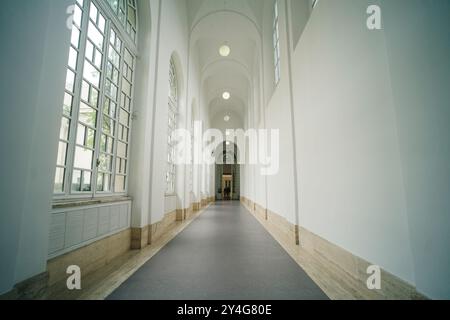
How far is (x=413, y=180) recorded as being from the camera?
61.2 inches

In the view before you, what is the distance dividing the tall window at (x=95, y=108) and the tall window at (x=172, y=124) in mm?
2716

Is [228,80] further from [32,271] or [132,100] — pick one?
[32,271]

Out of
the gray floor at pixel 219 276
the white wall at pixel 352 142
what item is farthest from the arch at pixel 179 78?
the gray floor at pixel 219 276

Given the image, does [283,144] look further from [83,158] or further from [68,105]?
[68,105]

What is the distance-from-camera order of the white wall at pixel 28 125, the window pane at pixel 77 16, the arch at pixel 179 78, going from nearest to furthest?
1. the white wall at pixel 28 125
2. the window pane at pixel 77 16
3. the arch at pixel 179 78

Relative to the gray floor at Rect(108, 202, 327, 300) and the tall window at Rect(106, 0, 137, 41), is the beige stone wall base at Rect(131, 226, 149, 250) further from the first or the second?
the tall window at Rect(106, 0, 137, 41)

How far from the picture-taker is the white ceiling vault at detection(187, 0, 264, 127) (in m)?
8.27

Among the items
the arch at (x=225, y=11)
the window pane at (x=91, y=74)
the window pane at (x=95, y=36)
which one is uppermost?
the arch at (x=225, y=11)

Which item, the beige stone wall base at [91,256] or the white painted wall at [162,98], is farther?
the white painted wall at [162,98]

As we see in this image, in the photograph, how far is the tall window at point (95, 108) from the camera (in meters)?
2.62

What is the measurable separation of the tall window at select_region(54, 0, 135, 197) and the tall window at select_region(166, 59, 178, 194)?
272 centimetres

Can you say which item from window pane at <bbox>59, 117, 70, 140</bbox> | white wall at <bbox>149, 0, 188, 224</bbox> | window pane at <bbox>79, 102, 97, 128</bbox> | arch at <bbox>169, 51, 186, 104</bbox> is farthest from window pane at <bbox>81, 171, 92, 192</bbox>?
arch at <bbox>169, 51, 186, 104</bbox>

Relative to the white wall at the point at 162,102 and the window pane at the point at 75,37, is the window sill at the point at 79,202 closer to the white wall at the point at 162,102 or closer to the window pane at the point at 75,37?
the white wall at the point at 162,102

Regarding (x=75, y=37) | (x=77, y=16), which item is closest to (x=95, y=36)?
(x=77, y=16)
